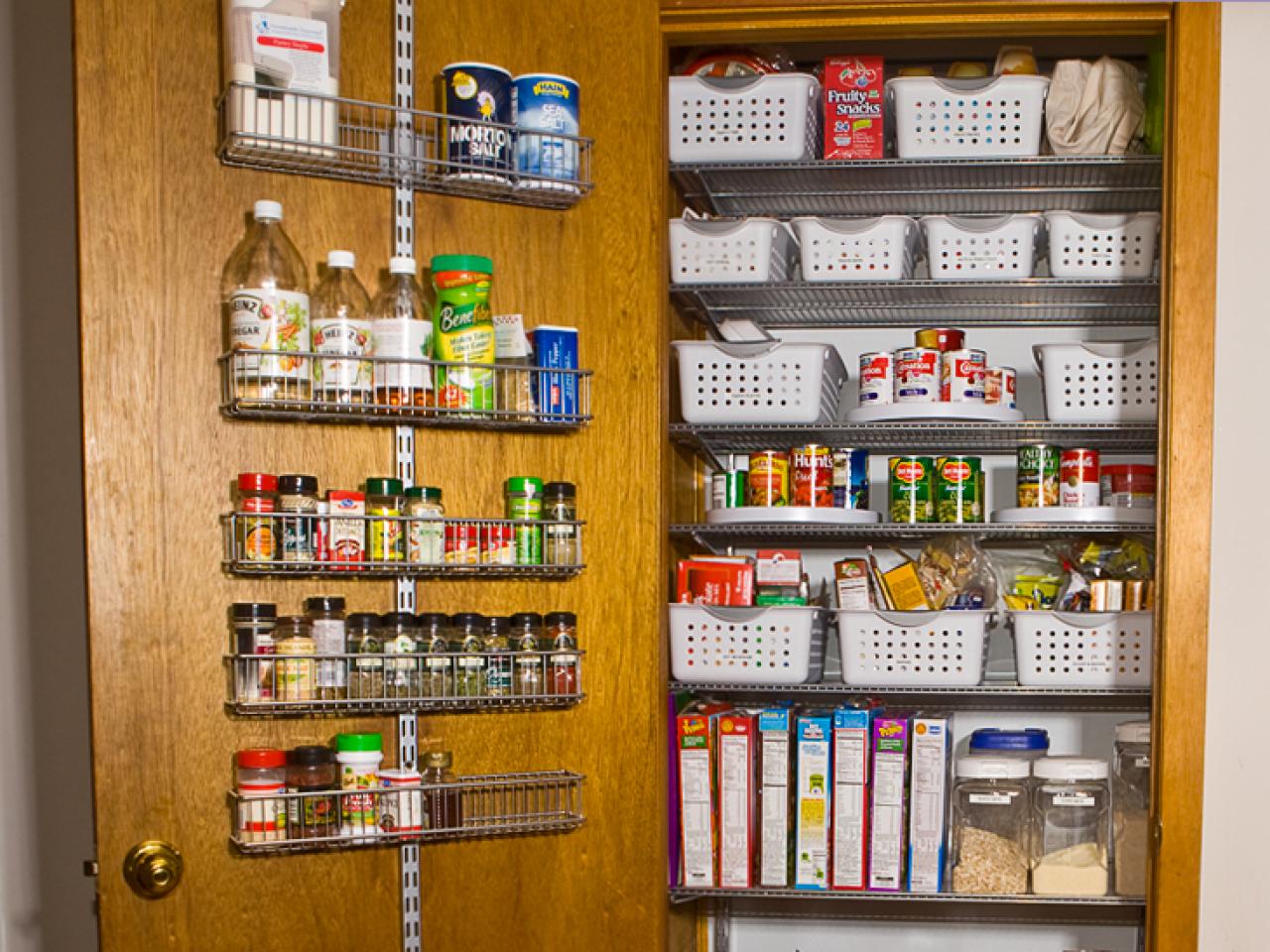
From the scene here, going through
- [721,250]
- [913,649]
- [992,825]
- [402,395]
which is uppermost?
[721,250]

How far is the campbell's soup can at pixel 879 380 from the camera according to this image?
2.22m

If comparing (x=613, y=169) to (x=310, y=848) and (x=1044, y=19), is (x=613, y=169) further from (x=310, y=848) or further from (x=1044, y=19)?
(x=310, y=848)

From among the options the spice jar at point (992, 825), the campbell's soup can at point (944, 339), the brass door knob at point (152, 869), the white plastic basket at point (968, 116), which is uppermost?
the white plastic basket at point (968, 116)

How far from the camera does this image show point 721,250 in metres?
2.21

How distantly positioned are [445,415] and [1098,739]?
153 cm

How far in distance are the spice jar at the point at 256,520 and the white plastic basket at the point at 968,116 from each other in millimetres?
1242

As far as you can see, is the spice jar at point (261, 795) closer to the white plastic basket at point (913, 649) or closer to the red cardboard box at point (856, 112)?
the white plastic basket at point (913, 649)

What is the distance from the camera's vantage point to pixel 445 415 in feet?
6.05

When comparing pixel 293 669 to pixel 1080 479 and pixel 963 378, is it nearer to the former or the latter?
pixel 963 378

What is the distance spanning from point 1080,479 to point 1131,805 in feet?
1.94

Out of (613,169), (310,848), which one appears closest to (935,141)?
(613,169)

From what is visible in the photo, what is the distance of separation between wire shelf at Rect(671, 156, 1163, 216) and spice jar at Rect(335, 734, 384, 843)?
3.71 ft

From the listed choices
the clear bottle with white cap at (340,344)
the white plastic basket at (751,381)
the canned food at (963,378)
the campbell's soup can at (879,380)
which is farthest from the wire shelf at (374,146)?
the canned food at (963,378)

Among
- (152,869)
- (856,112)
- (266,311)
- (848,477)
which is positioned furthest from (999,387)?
(152,869)
